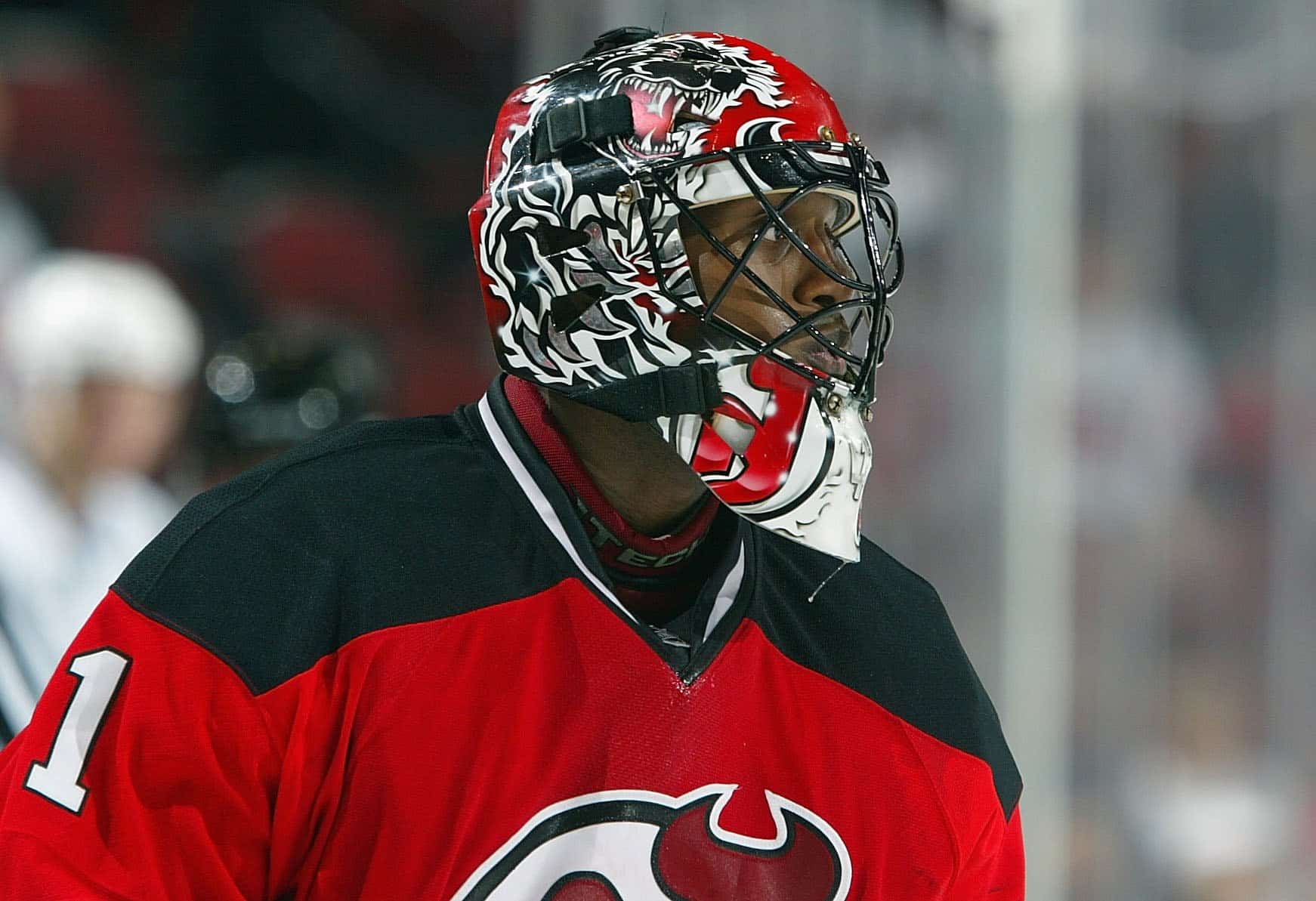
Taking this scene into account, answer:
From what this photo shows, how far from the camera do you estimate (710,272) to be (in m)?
1.22

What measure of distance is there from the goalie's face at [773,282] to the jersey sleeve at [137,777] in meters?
0.50

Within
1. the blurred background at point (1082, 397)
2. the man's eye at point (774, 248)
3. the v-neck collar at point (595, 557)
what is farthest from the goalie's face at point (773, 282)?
the blurred background at point (1082, 397)

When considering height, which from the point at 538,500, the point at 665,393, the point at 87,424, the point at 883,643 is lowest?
the point at 87,424

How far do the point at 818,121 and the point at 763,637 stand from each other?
1.49ft

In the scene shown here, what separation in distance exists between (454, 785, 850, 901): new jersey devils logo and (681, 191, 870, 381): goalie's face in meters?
0.37

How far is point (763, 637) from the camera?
1262 mm

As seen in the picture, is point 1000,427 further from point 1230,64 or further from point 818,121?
point 818,121

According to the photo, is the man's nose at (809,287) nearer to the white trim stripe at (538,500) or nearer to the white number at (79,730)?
the white trim stripe at (538,500)

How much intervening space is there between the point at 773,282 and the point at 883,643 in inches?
14.1

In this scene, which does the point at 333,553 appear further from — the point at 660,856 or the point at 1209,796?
the point at 1209,796

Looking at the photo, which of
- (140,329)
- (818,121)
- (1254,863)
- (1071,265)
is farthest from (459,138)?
(818,121)

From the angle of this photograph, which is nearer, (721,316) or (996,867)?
(721,316)

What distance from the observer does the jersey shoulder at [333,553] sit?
1067 millimetres

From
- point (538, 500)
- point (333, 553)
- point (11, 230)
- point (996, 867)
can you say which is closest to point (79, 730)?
point (333, 553)
